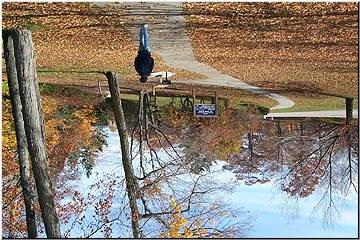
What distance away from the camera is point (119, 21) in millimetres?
4871

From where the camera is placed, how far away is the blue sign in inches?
192

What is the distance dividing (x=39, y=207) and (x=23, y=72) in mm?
881

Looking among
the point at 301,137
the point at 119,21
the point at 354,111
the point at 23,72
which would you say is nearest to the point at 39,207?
the point at 23,72

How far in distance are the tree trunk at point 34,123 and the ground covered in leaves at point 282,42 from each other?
3.46 ft

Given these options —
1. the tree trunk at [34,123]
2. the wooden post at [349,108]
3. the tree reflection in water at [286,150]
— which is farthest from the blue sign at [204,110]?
the tree trunk at [34,123]

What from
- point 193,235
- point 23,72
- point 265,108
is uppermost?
point 23,72

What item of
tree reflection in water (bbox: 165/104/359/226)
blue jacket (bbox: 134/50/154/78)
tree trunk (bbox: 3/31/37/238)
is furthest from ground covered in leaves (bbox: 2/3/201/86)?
tree reflection in water (bbox: 165/104/359/226)

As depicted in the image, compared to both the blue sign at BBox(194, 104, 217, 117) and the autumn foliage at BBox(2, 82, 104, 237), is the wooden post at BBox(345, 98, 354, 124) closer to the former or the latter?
the blue sign at BBox(194, 104, 217, 117)

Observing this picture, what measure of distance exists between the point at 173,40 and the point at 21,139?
1191mm

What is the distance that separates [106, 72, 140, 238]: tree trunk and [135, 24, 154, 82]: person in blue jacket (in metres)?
0.17

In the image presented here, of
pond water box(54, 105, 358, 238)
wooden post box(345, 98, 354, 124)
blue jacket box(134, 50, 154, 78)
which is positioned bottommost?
pond water box(54, 105, 358, 238)

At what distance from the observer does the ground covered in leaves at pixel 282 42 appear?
4766 millimetres

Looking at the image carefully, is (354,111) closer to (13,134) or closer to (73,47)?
(73,47)

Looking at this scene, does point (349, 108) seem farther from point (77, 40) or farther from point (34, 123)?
point (34, 123)
